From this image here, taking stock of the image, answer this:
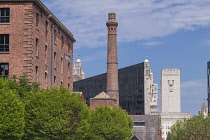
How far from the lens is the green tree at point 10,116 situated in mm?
43969

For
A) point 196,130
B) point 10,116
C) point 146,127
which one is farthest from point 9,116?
Result: point 146,127

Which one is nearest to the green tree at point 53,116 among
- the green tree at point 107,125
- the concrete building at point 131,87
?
the green tree at point 107,125

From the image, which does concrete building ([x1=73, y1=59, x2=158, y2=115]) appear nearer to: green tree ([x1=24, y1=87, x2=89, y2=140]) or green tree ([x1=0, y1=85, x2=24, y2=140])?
green tree ([x1=24, y1=87, x2=89, y2=140])

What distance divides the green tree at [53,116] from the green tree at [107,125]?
17718 mm

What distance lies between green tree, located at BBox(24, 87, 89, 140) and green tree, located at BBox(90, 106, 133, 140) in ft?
58.1

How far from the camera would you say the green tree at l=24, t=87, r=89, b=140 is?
173 ft

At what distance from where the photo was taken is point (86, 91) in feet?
647

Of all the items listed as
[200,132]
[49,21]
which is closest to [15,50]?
[49,21]

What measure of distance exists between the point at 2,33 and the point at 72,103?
1328cm

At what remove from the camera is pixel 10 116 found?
44625 mm

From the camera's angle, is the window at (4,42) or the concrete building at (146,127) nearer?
the window at (4,42)

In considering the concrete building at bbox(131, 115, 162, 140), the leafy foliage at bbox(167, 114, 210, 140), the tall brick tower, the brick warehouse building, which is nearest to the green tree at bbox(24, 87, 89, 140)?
the brick warehouse building

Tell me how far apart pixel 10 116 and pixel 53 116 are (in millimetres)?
9577

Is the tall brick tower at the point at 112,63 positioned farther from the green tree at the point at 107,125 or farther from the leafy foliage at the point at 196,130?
the green tree at the point at 107,125
